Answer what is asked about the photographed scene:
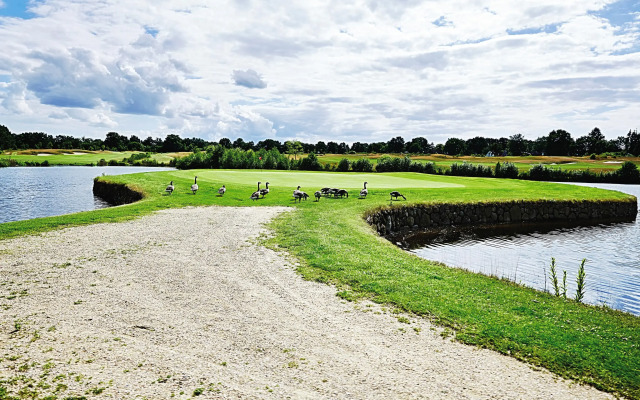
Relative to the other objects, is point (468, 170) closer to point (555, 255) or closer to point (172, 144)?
point (555, 255)

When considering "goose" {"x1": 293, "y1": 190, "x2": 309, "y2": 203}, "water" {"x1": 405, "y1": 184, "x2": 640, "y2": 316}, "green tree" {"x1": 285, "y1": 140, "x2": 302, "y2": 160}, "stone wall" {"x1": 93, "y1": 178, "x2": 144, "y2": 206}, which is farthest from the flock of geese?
"green tree" {"x1": 285, "y1": 140, "x2": 302, "y2": 160}

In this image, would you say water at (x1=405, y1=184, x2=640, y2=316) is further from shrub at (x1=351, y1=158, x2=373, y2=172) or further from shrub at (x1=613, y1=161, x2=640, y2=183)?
shrub at (x1=613, y1=161, x2=640, y2=183)

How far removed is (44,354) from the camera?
24.0 feet

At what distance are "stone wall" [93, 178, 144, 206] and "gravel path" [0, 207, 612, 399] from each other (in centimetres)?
2309

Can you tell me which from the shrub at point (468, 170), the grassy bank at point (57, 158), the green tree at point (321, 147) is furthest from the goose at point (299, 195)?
the green tree at point (321, 147)

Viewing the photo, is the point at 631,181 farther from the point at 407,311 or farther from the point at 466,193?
the point at 407,311

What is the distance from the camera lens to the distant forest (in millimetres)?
153875

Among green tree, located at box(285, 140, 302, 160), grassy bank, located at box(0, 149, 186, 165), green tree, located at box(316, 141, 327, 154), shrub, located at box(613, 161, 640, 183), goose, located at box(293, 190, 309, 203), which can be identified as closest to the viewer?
goose, located at box(293, 190, 309, 203)

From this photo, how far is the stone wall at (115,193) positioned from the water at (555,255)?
25647 millimetres

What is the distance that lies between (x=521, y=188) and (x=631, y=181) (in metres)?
53.8

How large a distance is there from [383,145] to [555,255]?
17362cm

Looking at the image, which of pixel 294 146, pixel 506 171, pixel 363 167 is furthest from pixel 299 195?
pixel 294 146

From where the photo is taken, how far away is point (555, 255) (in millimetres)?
20938

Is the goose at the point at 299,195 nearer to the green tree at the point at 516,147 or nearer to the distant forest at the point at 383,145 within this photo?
the distant forest at the point at 383,145
